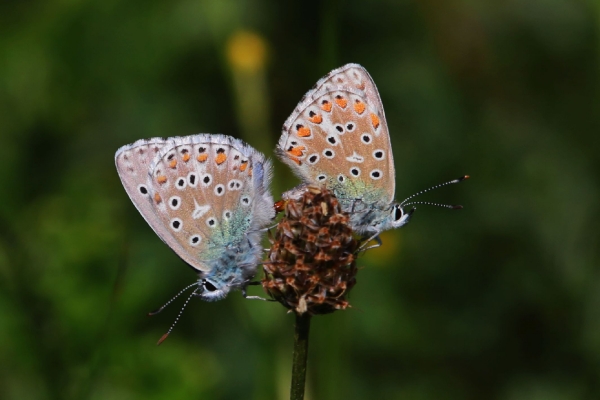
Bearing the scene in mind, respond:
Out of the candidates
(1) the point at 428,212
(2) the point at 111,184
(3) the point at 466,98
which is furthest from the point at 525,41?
(2) the point at 111,184

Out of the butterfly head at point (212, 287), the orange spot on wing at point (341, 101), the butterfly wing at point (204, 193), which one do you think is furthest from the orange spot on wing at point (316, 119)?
the butterfly head at point (212, 287)

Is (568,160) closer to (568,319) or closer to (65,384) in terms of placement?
(568,319)

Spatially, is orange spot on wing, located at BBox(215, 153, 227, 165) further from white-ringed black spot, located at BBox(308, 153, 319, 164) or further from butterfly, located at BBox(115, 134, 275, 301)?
white-ringed black spot, located at BBox(308, 153, 319, 164)

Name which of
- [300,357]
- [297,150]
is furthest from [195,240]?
[300,357]

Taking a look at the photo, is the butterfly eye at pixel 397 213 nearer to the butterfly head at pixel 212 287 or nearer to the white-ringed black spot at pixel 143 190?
the butterfly head at pixel 212 287

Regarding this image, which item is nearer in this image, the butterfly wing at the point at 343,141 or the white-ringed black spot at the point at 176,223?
the white-ringed black spot at the point at 176,223

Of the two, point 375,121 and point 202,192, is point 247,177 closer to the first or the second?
point 202,192

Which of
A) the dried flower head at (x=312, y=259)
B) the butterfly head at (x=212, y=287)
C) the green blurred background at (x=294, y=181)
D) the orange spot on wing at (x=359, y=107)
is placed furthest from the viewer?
the green blurred background at (x=294, y=181)
